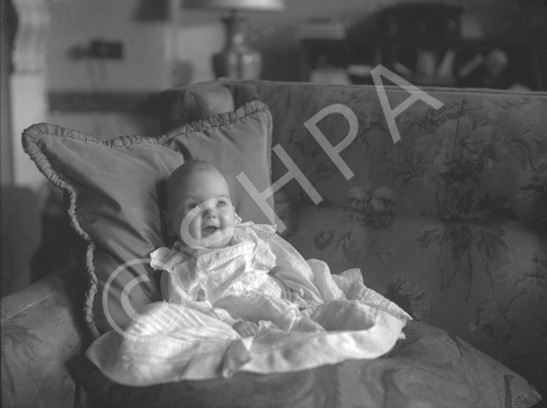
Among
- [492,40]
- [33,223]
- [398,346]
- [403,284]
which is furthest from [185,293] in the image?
[492,40]

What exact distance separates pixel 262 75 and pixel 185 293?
2131 mm

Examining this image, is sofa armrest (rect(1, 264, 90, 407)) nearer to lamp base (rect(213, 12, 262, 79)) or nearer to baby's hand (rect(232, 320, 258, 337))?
A: baby's hand (rect(232, 320, 258, 337))

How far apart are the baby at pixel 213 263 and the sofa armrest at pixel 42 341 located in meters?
0.19

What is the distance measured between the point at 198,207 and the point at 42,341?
0.40m

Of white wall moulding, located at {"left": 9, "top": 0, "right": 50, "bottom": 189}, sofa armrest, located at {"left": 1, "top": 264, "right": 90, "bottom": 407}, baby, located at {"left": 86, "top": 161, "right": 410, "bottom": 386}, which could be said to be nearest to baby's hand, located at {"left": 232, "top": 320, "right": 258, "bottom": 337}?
baby, located at {"left": 86, "top": 161, "right": 410, "bottom": 386}

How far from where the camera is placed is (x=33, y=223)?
1.97 metres

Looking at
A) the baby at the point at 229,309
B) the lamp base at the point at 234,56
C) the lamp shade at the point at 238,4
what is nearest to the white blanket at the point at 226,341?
the baby at the point at 229,309

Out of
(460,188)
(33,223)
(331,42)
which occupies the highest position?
(331,42)

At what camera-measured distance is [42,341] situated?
106cm

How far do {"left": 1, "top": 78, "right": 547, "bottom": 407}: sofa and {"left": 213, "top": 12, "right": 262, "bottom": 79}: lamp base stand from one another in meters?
0.98

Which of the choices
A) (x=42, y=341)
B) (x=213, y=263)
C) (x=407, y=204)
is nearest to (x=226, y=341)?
(x=213, y=263)

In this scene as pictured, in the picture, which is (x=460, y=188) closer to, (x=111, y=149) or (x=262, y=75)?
(x=111, y=149)

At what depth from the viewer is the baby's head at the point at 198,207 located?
4.07 feet

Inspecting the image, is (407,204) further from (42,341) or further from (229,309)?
(42,341)
